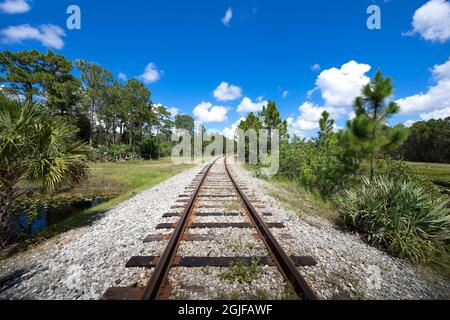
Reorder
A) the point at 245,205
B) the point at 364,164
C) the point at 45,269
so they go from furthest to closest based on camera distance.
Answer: the point at 364,164
the point at 245,205
the point at 45,269

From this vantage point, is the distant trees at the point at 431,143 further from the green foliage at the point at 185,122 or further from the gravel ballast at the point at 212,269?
the green foliage at the point at 185,122

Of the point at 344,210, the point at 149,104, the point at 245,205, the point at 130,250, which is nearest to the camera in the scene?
the point at 130,250

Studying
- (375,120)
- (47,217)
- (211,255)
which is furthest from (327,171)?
(47,217)

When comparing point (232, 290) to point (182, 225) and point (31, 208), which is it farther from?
point (31, 208)

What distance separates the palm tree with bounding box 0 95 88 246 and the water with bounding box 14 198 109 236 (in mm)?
A: 2442

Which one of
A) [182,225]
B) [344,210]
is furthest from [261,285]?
[344,210]

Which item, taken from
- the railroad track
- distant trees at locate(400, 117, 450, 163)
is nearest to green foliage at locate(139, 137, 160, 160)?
the railroad track

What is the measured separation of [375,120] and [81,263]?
29.3ft

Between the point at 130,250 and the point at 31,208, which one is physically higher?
the point at 130,250

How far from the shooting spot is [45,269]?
300 centimetres

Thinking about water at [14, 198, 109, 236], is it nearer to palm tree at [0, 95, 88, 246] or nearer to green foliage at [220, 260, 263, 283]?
palm tree at [0, 95, 88, 246]

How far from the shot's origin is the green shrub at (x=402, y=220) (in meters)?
3.67

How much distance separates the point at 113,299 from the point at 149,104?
45.8 m

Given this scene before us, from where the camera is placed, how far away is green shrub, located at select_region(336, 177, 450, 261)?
367cm
